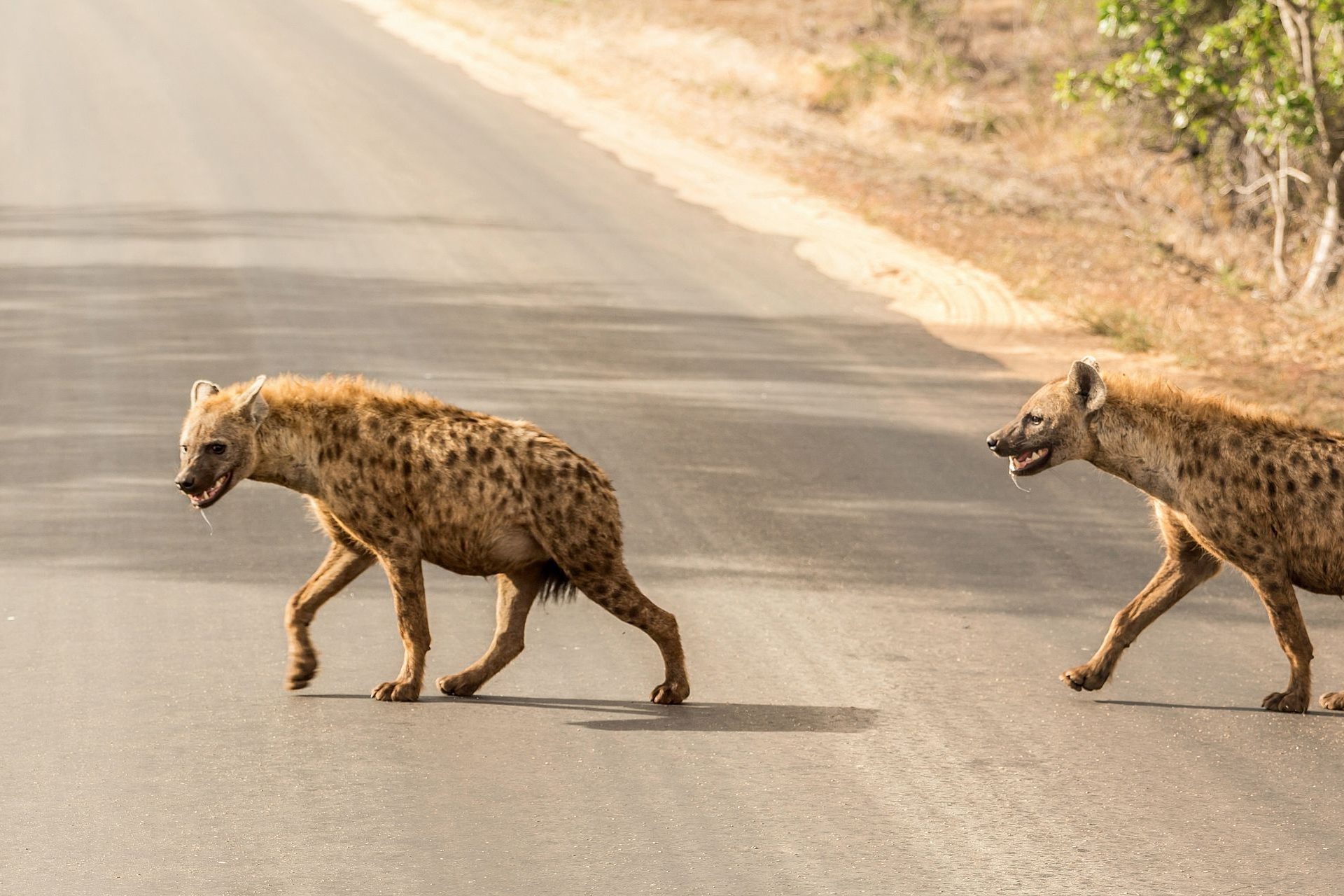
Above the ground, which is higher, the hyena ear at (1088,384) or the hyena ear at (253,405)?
the hyena ear at (1088,384)

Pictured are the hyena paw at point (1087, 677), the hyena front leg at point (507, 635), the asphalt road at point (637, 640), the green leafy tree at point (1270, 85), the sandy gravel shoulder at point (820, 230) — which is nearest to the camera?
the asphalt road at point (637, 640)

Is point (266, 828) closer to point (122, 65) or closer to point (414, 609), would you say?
point (414, 609)

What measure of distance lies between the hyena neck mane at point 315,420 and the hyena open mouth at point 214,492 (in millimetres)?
111

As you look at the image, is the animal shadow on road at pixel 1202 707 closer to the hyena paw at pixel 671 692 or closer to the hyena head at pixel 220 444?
the hyena paw at pixel 671 692

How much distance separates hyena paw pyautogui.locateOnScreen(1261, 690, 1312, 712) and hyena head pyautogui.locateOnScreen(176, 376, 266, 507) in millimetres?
4070

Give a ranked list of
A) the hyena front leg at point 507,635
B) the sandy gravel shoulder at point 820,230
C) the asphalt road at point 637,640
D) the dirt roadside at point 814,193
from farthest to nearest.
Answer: the dirt roadside at point 814,193
the sandy gravel shoulder at point 820,230
the hyena front leg at point 507,635
the asphalt road at point 637,640

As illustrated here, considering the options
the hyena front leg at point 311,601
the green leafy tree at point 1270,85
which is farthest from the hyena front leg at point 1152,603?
the green leafy tree at point 1270,85

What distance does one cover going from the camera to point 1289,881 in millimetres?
5414

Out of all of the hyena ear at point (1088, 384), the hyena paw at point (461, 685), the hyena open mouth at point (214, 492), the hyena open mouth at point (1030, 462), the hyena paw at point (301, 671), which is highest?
the hyena ear at point (1088, 384)

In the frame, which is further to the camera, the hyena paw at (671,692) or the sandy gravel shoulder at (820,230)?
the sandy gravel shoulder at (820,230)

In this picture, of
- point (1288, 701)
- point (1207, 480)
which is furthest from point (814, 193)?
point (1288, 701)

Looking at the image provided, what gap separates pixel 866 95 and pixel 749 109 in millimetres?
2766

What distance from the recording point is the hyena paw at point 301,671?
709 cm

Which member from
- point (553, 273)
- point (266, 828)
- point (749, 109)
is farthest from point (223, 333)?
point (749, 109)
